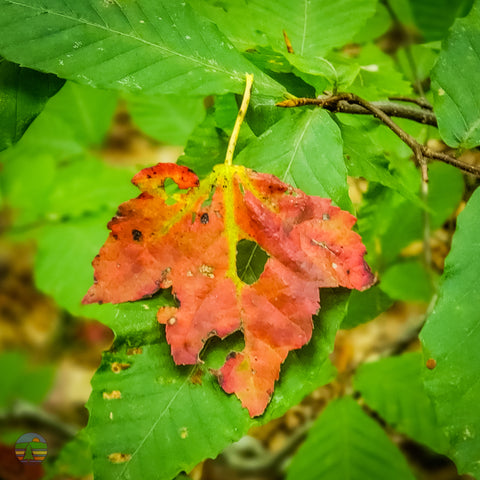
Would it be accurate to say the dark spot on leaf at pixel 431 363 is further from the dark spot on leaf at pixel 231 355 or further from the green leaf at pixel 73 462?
the green leaf at pixel 73 462

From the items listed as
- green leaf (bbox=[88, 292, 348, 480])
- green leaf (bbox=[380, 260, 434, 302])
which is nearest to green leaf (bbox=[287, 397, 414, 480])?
green leaf (bbox=[380, 260, 434, 302])

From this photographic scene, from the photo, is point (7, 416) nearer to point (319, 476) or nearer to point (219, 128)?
point (319, 476)

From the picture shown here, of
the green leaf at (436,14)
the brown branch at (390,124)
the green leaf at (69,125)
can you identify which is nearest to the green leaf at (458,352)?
the brown branch at (390,124)

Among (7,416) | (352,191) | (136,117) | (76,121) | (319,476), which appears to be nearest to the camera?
(319,476)

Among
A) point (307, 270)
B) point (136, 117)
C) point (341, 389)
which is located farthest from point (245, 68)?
point (341, 389)

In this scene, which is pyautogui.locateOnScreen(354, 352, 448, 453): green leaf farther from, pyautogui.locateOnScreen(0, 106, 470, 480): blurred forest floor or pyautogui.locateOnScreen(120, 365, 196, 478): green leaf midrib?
pyautogui.locateOnScreen(120, 365, 196, 478): green leaf midrib
